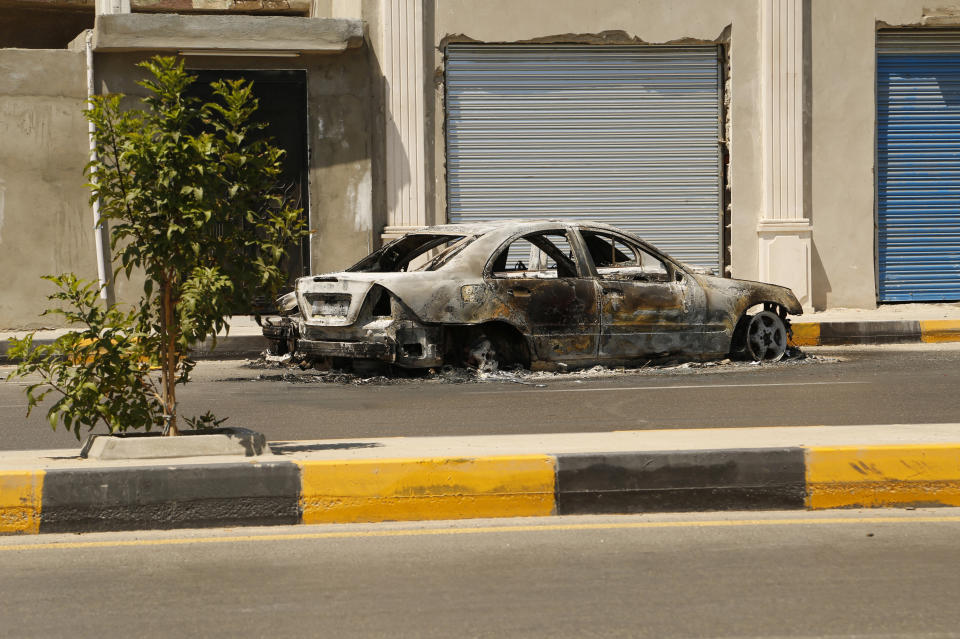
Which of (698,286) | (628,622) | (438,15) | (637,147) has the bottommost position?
(628,622)

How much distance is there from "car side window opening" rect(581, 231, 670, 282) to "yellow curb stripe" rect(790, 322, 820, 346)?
157 inches

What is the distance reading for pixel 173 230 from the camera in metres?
6.27

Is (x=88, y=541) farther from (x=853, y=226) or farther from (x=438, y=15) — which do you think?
(x=853, y=226)

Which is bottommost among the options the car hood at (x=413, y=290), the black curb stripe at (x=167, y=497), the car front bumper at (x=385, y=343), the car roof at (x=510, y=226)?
the black curb stripe at (x=167, y=497)

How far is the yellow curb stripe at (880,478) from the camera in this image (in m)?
6.16

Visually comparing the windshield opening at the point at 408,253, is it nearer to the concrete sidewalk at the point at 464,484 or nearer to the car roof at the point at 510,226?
the car roof at the point at 510,226

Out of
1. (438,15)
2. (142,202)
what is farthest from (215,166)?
(438,15)

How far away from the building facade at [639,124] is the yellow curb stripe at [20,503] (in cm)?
1229

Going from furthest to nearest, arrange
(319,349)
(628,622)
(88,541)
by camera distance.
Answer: (319,349) → (88,541) → (628,622)

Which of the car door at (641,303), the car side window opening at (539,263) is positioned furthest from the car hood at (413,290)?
the car door at (641,303)

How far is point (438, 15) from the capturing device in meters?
18.5

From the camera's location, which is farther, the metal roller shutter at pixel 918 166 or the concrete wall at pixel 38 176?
the metal roller shutter at pixel 918 166

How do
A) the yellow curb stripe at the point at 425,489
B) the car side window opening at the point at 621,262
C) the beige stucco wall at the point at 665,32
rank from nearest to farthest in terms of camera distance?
1. the yellow curb stripe at the point at 425,489
2. the car side window opening at the point at 621,262
3. the beige stucco wall at the point at 665,32

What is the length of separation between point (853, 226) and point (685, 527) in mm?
14550
